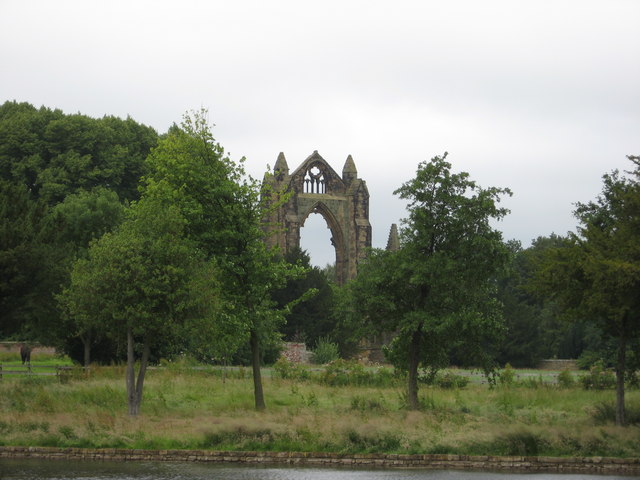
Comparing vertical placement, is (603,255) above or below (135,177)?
below

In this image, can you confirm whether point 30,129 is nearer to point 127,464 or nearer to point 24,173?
point 24,173

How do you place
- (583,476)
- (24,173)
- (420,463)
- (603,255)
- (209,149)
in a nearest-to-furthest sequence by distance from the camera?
(583,476) < (420,463) < (603,255) < (209,149) < (24,173)

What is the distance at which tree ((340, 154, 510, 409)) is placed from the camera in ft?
93.7

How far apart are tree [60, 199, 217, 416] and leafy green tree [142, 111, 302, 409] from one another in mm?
1226

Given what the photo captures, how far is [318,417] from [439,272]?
18.0 ft

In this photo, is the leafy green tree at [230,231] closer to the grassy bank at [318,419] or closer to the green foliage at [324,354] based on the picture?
the grassy bank at [318,419]

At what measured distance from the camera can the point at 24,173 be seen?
63.4 metres

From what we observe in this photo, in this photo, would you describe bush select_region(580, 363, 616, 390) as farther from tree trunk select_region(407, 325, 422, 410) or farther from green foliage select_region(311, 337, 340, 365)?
green foliage select_region(311, 337, 340, 365)

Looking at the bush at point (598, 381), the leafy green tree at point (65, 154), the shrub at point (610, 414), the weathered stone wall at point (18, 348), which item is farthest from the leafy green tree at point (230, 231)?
the leafy green tree at point (65, 154)

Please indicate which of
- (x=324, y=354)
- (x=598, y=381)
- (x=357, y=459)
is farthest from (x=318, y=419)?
(x=324, y=354)

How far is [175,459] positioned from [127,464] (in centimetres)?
125

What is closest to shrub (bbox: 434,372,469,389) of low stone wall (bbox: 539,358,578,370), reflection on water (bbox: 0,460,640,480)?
reflection on water (bbox: 0,460,640,480)

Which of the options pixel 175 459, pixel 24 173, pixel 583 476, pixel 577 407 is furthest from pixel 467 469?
pixel 24 173

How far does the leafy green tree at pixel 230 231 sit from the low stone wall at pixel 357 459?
6502 millimetres
